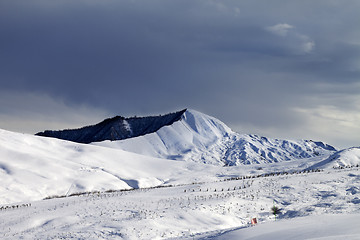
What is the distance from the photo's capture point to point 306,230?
38.0 feet

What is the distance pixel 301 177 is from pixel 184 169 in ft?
132

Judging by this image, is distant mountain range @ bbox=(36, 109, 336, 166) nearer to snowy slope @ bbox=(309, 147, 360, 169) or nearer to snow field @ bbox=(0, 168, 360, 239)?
snowy slope @ bbox=(309, 147, 360, 169)

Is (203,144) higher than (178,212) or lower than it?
higher

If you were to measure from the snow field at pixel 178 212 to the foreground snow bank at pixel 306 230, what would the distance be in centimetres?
351

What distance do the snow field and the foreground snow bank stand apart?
3513 millimetres

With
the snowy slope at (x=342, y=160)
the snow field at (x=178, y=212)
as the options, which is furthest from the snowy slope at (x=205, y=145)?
the snow field at (x=178, y=212)

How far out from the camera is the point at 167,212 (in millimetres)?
21297

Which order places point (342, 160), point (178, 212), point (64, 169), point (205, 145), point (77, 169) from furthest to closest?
point (205, 145) < point (77, 169) < point (342, 160) < point (64, 169) < point (178, 212)

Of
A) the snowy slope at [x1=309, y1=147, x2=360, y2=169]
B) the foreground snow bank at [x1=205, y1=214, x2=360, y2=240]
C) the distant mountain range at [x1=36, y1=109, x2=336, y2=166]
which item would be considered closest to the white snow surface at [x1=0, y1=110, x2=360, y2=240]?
the foreground snow bank at [x1=205, y1=214, x2=360, y2=240]

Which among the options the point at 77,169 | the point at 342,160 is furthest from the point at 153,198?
the point at 342,160

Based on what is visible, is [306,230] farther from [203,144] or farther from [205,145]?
[205,145]

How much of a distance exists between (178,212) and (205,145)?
464ft

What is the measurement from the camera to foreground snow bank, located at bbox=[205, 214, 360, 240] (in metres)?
10.5

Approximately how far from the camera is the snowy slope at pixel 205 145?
143250 mm
